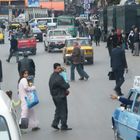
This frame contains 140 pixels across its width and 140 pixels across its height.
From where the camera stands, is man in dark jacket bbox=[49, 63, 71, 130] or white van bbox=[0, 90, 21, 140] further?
man in dark jacket bbox=[49, 63, 71, 130]

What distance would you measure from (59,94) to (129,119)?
4012 millimetres

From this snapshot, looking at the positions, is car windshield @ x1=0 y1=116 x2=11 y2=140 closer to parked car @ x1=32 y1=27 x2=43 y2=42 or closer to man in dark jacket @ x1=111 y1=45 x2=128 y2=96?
man in dark jacket @ x1=111 y1=45 x2=128 y2=96

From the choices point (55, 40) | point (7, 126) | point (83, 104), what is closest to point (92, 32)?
point (55, 40)

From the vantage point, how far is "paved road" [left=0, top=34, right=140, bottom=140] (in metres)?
15.9

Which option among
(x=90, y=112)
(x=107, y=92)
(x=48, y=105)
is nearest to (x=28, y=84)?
(x=90, y=112)

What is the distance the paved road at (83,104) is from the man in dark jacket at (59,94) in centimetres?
27

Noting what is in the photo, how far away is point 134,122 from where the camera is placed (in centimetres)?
1201

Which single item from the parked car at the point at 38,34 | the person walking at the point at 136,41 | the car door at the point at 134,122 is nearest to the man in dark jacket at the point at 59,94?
the car door at the point at 134,122

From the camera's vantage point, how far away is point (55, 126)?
54.2 ft

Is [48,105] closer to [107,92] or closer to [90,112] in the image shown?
[90,112]

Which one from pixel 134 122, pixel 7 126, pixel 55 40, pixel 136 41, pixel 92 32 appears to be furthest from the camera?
pixel 92 32

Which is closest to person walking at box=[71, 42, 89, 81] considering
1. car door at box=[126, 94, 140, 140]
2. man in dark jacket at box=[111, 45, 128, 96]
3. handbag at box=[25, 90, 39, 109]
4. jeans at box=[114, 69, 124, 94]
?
jeans at box=[114, 69, 124, 94]

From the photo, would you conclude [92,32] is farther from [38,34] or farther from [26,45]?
[26,45]

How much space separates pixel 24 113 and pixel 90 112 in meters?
3.56
